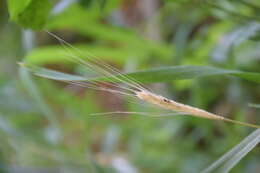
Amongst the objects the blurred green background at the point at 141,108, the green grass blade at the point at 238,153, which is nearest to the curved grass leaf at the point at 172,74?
the green grass blade at the point at 238,153

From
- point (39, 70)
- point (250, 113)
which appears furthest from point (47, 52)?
point (39, 70)

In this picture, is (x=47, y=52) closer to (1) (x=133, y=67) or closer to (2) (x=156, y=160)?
(1) (x=133, y=67)

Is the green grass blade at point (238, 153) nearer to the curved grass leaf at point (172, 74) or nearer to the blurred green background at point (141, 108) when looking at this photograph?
the curved grass leaf at point (172, 74)

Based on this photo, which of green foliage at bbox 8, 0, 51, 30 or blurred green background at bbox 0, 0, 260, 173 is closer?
green foliage at bbox 8, 0, 51, 30

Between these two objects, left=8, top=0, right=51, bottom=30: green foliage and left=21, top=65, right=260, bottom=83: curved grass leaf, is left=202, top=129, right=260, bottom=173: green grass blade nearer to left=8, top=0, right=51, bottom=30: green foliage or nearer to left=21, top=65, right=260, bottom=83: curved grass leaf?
left=21, top=65, right=260, bottom=83: curved grass leaf

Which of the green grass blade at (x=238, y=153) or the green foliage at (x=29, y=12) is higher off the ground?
the green foliage at (x=29, y=12)

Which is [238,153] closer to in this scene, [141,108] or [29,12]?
[29,12]

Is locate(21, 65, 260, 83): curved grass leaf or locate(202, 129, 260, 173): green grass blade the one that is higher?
locate(21, 65, 260, 83): curved grass leaf

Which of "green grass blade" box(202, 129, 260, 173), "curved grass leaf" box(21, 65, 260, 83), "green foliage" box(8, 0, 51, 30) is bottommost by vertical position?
"green grass blade" box(202, 129, 260, 173)

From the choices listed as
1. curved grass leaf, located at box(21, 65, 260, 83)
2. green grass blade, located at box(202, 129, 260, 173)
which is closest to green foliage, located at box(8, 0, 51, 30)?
curved grass leaf, located at box(21, 65, 260, 83)
